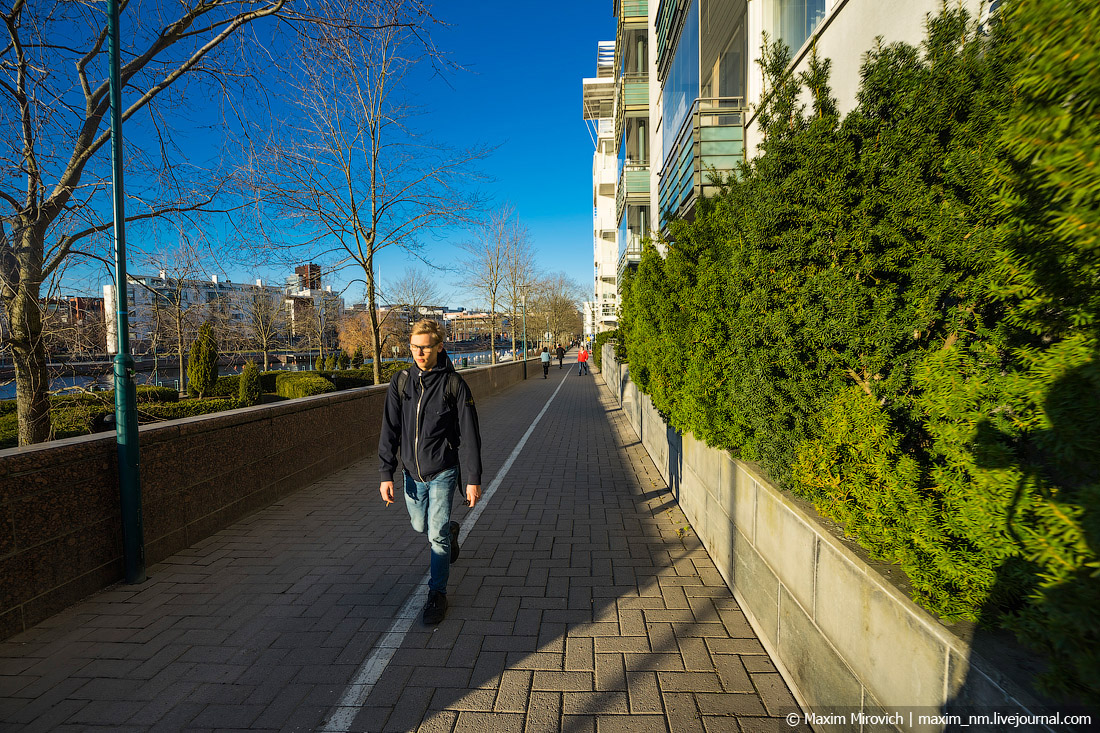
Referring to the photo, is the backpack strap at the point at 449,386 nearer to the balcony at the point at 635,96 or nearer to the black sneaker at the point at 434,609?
the black sneaker at the point at 434,609

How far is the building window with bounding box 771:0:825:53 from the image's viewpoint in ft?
23.5

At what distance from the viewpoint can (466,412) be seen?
389 cm

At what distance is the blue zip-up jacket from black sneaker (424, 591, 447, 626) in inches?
31.8

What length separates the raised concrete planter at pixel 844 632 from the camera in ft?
5.47

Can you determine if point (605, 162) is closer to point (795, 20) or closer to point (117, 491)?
point (795, 20)

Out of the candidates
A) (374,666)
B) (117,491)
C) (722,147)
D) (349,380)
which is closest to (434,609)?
(374,666)

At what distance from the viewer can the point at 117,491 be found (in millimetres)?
4344

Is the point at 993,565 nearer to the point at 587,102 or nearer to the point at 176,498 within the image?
the point at 176,498

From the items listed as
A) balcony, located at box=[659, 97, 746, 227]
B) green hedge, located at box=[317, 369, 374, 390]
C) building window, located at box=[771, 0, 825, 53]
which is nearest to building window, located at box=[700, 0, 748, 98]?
balcony, located at box=[659, 97, 746, 227]

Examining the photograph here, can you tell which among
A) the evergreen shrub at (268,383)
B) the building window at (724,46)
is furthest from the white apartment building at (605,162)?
the building window at (724,46)

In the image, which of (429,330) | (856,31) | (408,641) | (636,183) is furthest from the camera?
(636,183)

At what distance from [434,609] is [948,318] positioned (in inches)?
136

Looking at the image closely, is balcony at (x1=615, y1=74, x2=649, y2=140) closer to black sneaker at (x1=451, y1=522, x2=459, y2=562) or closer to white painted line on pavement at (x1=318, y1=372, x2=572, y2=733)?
Answer: black sneaker at (x1=451, y1=522, x2=459, y2=562)

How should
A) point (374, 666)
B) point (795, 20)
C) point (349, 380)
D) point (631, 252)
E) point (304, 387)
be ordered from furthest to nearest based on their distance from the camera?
point (349, 380), point (631, 252), point (304, 387), point (795, 20), point (374, 666)
